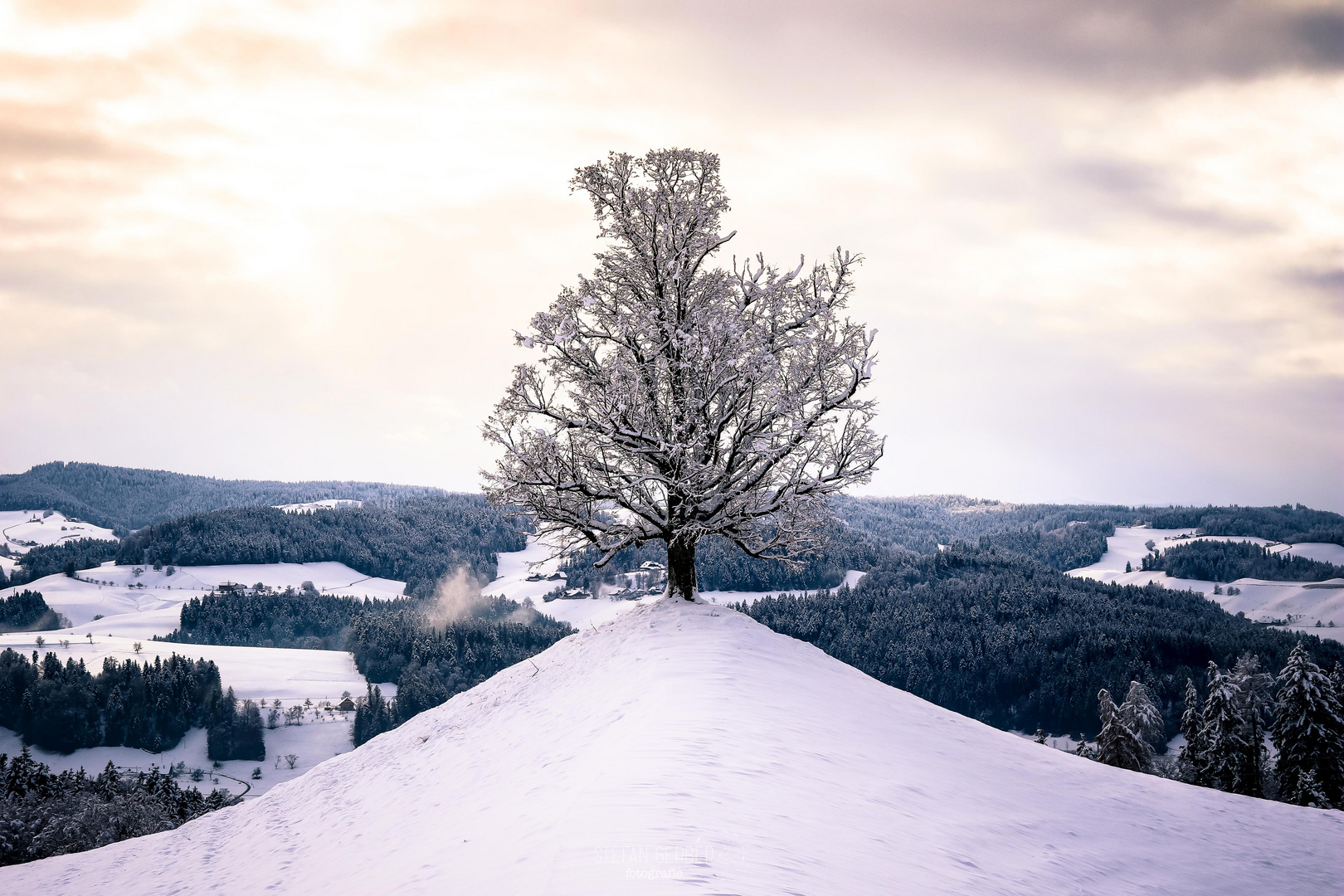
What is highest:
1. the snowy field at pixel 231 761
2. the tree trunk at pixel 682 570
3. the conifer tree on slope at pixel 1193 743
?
the tree trunk at pixel 682 570

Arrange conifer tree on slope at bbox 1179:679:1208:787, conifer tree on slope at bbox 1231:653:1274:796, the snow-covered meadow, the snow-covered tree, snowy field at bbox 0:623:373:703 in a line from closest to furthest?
1. conifer tree on slope at bbox 1231:653:1274:796
2. conifer tree on slope at bbox 1179:679:1208:787
3. the snow-covered tree
4. the snow-covered meadow
5. snowy field at bbox 0:623:373:703

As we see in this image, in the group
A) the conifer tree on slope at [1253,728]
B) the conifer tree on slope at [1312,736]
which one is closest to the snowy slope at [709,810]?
the conifer tree on slope at [1253,728]

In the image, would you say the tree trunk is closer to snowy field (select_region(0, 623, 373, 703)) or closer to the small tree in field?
the small tree in field

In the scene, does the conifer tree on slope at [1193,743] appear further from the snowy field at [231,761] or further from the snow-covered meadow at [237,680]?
the snowy field at [231,761]

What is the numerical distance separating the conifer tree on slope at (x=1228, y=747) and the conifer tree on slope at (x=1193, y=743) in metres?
1.74

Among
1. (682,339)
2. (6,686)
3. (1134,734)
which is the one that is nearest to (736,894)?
(682,339)

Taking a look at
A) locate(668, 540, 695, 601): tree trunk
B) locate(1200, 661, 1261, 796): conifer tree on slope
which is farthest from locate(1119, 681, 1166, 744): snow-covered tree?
locate(668, 540, 695, 601): tree trunk

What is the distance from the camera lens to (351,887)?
8.52 m

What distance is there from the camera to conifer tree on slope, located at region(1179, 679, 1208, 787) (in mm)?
43969

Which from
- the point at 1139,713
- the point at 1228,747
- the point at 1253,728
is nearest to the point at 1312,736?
the point at 1228,747

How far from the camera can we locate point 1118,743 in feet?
133

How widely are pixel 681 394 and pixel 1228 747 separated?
145 ft

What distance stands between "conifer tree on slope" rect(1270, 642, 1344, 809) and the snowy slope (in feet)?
116

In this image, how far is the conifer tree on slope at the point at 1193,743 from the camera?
144 ft
